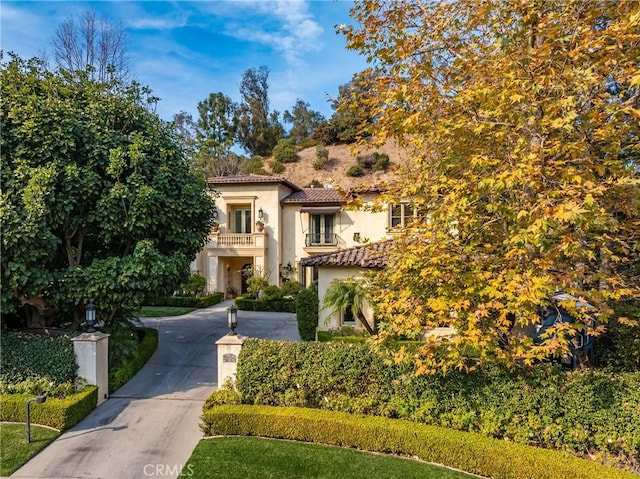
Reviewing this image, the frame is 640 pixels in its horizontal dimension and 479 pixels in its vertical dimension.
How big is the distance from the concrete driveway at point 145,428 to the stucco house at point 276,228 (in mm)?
10623

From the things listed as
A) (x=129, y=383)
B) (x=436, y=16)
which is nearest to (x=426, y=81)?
(x=436, y=16)

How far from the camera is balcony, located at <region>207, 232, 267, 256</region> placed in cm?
2338

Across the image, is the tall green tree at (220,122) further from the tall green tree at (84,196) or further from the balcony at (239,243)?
the tall green tree at (84,196)

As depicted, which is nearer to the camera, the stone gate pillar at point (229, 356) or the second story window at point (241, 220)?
the stone gate pillar at point (229, 356)

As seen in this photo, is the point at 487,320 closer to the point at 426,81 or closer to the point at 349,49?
the point at 426,81

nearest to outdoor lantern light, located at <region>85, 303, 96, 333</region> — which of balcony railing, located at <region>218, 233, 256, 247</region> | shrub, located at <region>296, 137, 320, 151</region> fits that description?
balcony railing, located at <region>218, 233, 256, 247</region>

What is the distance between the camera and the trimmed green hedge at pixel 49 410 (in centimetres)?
779

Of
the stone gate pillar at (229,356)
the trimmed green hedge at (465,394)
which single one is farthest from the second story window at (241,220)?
the trimmed green hedge at (465,394)

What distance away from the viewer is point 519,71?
581 cm

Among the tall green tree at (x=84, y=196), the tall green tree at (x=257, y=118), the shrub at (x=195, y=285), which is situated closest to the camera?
the tall green tree at (x=84, y=196)

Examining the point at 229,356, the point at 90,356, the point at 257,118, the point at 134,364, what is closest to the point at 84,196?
the point at 90,356

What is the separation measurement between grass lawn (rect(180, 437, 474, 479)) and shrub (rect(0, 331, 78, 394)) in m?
4.02

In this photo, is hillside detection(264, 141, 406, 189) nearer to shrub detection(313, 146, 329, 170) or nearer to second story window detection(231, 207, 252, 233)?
shrub detection(313, 146, 329, 170)

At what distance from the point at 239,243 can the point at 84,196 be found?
14.9 m
